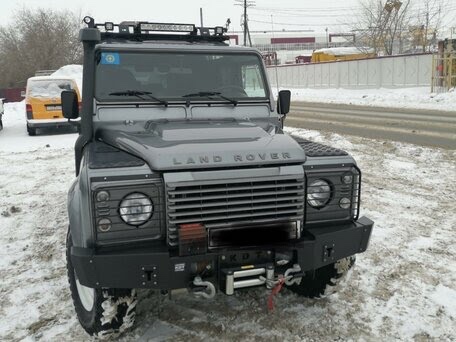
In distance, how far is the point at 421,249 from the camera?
4.91m

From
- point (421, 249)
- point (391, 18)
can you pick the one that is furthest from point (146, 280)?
point (391, 18)

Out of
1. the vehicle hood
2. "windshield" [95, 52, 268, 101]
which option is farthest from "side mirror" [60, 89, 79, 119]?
the vehicle hood

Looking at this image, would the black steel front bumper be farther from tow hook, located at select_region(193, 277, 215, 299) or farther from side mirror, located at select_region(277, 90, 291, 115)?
side mirror, located at select_region(277, 90, 291, 115)

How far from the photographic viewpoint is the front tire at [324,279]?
12.0 ft

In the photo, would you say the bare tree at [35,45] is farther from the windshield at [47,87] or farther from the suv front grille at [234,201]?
the suv front grille at [234,201]

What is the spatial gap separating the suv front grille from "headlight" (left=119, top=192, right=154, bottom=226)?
14 centimetres

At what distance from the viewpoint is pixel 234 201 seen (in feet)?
9.95

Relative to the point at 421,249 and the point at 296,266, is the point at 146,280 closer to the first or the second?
the point at 296,266

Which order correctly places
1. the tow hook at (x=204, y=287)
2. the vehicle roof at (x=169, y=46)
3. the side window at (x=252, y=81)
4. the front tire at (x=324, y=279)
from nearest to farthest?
the tow hook at (x=204, y=287) → the front tire at (x=324, y=279) → the vehicle roof at (x=169, y=46) → the side window at (x=252, y=81)

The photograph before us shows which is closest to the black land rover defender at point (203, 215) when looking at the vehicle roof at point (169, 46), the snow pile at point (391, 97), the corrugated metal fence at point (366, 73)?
the vehicle roof at point (169, 46)

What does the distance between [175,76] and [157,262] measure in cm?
209

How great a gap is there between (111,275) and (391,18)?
4527 centimetres

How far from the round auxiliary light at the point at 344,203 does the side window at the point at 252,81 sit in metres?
1.67

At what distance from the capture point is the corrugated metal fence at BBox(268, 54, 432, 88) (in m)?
26.0
